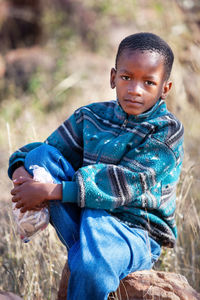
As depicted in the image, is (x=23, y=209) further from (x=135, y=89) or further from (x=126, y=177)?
(x=135, y=89)

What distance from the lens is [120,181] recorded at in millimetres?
1865

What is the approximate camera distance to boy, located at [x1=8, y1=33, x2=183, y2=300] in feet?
5.75

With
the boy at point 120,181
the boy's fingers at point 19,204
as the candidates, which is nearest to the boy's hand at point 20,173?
the boy at point 120,181

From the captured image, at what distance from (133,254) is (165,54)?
0.97 metres

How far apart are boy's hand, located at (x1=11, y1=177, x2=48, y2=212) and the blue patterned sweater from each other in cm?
10

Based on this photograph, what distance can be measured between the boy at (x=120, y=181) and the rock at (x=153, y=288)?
0.18ft

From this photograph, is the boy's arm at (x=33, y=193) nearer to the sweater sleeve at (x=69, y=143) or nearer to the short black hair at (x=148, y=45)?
the sweater sleeve at (x=69, y=143)

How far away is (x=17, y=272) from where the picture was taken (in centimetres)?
254

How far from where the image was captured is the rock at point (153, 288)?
183 cm

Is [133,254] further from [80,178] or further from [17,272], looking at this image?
[17,272]

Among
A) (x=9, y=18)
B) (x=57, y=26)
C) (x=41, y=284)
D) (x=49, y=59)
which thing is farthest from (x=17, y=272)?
(x=9, y=18)

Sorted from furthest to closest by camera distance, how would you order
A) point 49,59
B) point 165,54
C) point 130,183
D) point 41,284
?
1. point 49,59
2. point 41,284
3. point 165,54
4. point 130,183

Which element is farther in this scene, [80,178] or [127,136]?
[127,136]

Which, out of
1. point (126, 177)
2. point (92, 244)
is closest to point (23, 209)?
point (92, 244)
